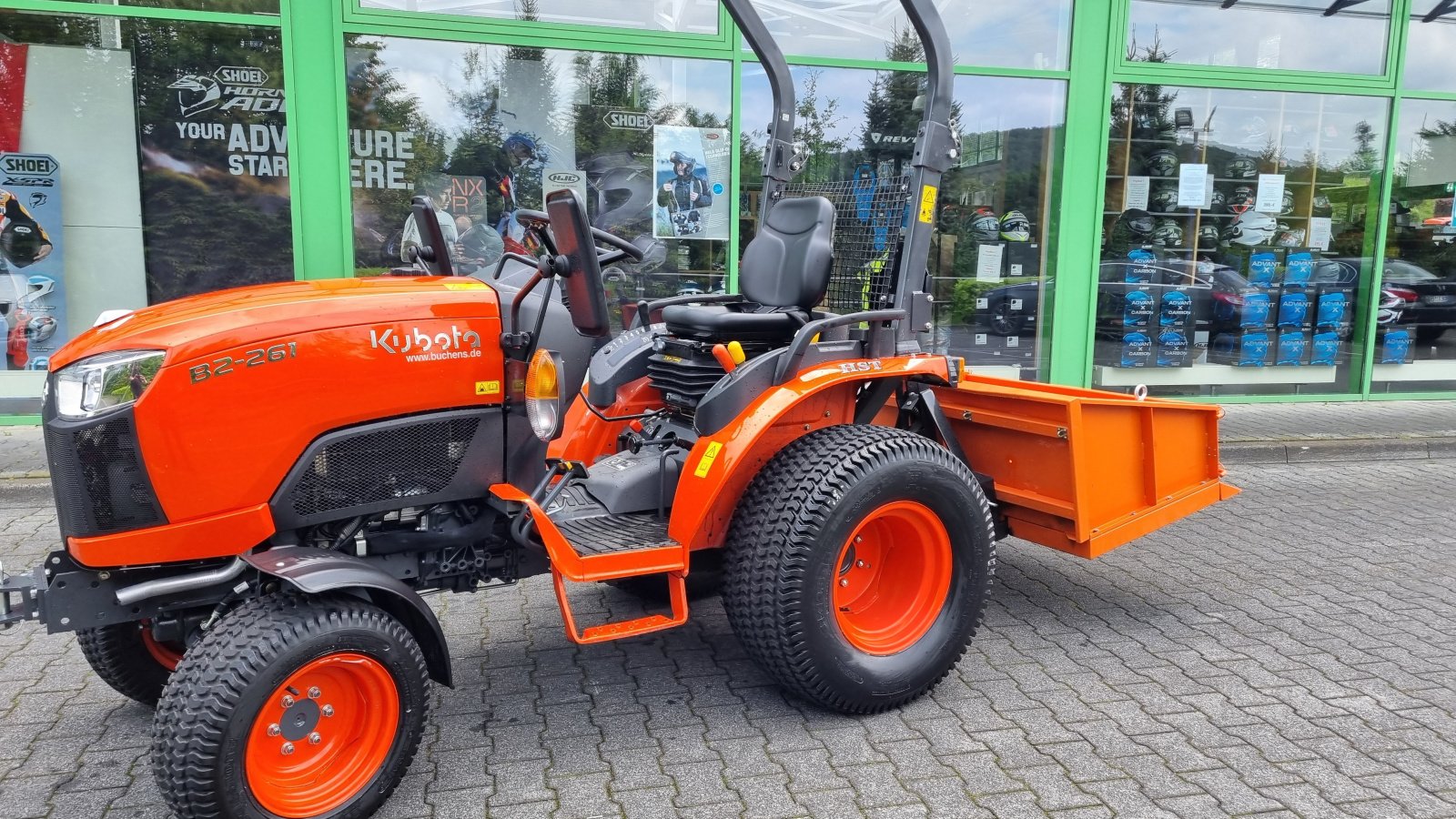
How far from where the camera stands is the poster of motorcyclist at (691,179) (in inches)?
300

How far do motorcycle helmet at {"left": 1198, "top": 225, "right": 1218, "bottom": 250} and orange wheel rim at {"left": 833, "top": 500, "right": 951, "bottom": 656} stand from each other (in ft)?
21.8

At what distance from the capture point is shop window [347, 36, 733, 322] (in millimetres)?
7125

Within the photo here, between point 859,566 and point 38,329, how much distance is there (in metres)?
→ 6.61

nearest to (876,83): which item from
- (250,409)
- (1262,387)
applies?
(1262,387)

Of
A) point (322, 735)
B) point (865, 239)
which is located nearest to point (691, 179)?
point (865, 239)

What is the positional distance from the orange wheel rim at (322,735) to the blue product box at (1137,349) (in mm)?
7508

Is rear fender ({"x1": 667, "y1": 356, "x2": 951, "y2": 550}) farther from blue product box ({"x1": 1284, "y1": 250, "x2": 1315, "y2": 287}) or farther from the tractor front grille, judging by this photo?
blue product box ({"x1": 1284, "y1": 250, "x2": 1315, "y2": 287})

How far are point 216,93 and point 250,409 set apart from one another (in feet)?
17.8

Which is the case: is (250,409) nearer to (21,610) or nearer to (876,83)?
(21,610)

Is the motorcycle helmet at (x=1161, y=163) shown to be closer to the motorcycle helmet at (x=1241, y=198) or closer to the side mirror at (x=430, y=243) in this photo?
the motorcycle helmet at (x=1241, y=198)

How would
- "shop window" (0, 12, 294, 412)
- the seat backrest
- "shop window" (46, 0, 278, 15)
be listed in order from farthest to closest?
"shop window" (0, 12, 294, 412) < "shop window" (46, 0, 278, 15) < the seat backrest

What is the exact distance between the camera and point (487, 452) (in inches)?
118

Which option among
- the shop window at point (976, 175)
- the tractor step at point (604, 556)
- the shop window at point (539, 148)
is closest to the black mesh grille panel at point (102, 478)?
the tractor step at point (604, 556)

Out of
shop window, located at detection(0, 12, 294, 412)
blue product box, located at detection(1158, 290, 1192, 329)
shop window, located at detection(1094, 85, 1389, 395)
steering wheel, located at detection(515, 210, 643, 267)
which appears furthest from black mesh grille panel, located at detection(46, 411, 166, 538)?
blue product box, located at detection(1158, 290, 1192, 329)
